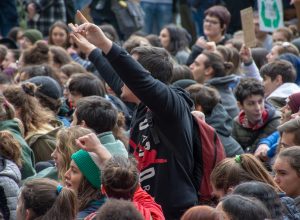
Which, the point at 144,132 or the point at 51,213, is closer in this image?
the point at 51,213

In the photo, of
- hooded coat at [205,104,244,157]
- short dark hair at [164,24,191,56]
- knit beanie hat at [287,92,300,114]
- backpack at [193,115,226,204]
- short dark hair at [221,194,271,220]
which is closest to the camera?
short dark hair at [221,194,271,220]

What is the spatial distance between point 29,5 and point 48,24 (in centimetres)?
53

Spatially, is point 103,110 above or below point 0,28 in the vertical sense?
above

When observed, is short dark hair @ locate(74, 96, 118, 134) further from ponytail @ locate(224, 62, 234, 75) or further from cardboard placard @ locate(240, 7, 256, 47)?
ponytail @ locate(224, 62, 234, 75)

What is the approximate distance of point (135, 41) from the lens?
1094cm

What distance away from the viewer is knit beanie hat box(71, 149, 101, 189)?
5574 mm

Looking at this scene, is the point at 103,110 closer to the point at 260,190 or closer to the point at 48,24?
the point at 260,190

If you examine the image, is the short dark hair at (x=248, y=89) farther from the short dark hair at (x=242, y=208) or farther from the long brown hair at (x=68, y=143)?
the short dark hair at (x=242, y=208)

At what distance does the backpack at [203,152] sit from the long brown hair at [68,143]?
445mm

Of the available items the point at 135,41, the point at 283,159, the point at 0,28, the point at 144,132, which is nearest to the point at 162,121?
the point at 144,132

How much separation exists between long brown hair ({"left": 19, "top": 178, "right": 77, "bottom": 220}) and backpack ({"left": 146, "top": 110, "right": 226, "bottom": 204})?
3.01 ft

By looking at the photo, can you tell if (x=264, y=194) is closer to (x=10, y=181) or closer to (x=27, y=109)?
(x=10, y=181)

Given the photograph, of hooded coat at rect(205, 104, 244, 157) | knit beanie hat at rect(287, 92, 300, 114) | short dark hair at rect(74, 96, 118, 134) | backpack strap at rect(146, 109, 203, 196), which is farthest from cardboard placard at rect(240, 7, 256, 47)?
backpack strap at rect(146, 109, 203, 196)

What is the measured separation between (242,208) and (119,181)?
0.71 meters
